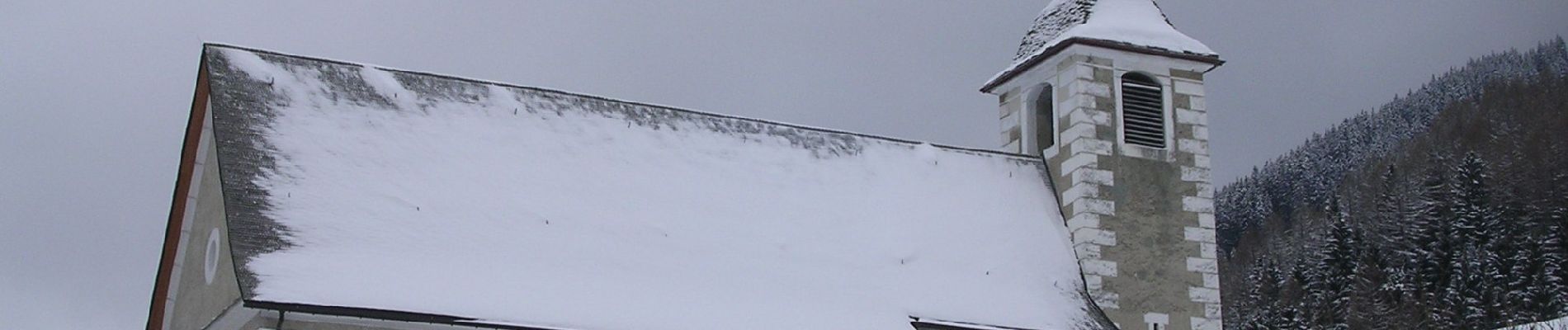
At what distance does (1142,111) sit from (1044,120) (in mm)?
1441

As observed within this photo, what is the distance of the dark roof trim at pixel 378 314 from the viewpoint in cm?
1535

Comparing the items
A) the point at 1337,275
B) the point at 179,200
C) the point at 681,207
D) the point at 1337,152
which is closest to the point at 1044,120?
the point at 681,207

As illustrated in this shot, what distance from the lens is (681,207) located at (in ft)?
Result: 64.0

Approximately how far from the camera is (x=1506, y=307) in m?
57.0

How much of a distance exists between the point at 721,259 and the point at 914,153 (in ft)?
14.6

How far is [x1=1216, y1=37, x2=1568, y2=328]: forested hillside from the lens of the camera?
203 ft

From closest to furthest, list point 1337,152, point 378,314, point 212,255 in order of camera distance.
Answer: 1. point 378,314
2. point 212,255
3. point 1337,152

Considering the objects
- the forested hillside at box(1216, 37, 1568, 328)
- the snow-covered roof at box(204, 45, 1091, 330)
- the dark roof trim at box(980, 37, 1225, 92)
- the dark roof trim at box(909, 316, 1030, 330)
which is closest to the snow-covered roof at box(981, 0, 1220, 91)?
the dark roof trim at box(980, 37, 1225, 92)

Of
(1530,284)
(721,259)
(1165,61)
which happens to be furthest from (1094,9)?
(1530,284)

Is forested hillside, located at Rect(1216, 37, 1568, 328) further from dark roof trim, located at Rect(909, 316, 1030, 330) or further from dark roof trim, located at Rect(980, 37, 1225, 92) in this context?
dark roof trim, located at Rect(909, 316, 1030, 330)

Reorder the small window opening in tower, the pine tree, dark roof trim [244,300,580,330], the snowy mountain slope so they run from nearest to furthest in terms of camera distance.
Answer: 1. dark roof trim [244,300,580,330]
2. the small window opening in tower
3. the pine tree
4. the snowy mountain slope

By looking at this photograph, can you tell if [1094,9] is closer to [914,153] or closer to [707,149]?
[914,153]

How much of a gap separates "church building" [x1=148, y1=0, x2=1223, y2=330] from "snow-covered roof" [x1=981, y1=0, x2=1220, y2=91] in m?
0.05

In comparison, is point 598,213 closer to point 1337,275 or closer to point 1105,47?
point 1105,47
